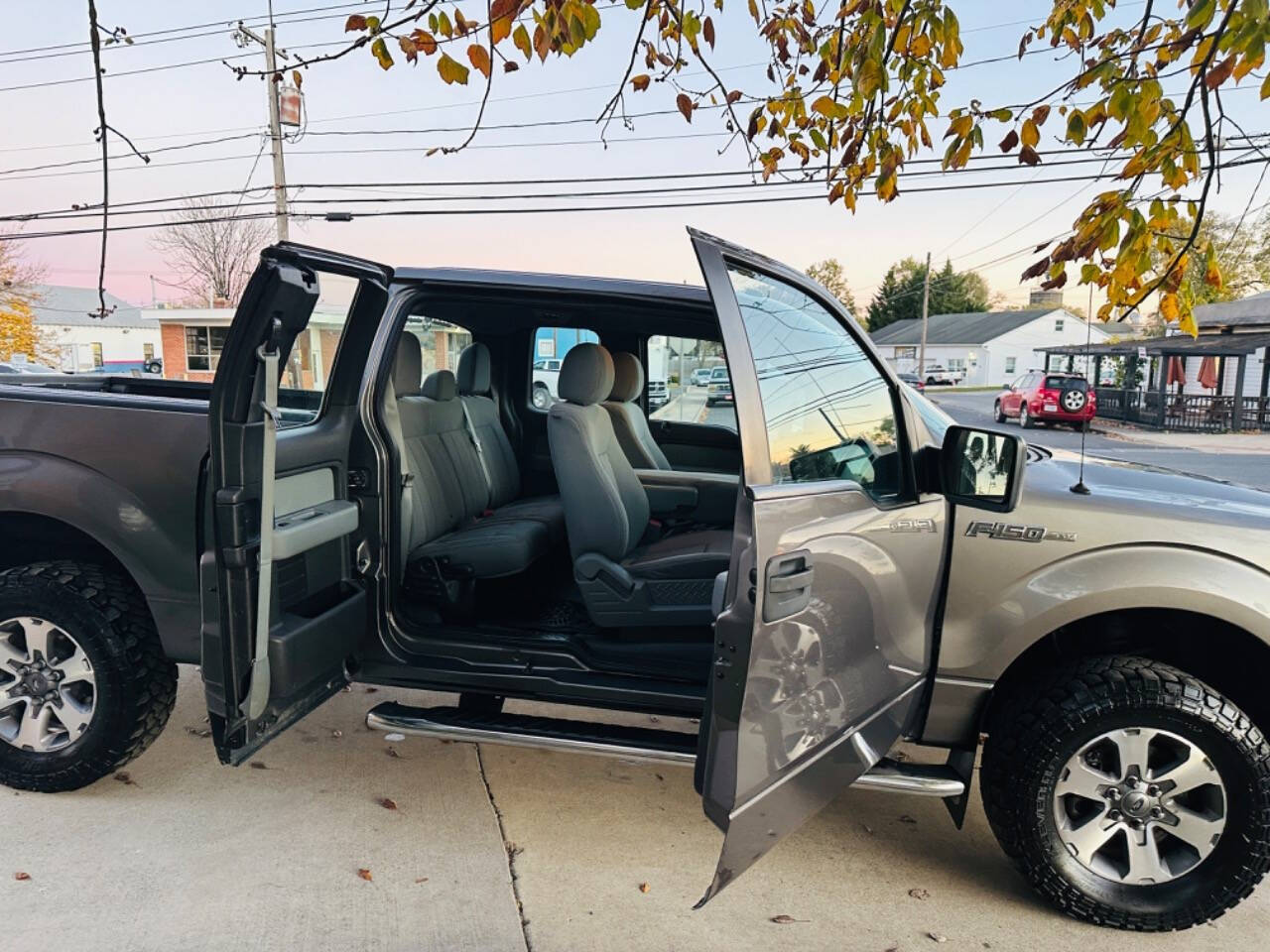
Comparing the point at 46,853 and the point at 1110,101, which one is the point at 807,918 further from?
the point at 1110,101

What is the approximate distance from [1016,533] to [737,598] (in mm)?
1050

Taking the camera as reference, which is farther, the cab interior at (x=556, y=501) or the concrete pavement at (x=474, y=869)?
the cab interior at (x=556, y=501)

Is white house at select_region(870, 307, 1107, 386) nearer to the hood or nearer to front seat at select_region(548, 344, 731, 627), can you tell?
front seat at select_region(548, 344, 731, 627)

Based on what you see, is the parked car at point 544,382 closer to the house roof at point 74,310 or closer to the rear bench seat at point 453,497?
the rear bench seat at point 453,497

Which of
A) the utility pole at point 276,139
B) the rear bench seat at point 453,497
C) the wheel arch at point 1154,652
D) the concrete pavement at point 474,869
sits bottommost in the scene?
the concrete pavement at point 474,869

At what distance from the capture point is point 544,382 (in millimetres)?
5574

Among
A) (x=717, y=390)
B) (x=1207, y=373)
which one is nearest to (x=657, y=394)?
(x=717, y=390)

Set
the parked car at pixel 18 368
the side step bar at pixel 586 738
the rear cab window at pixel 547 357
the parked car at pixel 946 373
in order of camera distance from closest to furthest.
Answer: the side step bar at pixel 586 738
the rear cab window at pixel 547 357
the parked car at pixel 18 368
the parked car at pixel 946 373

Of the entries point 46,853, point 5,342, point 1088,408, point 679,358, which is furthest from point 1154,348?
point 5,342

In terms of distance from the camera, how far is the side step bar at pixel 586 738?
8.73 feet

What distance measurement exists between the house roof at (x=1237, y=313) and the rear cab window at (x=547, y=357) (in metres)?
24.8

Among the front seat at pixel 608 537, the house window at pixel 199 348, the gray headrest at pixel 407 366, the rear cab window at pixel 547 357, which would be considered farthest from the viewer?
the house window at pixel 199 348

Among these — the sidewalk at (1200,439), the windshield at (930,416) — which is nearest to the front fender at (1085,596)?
the windshield at (930,416)

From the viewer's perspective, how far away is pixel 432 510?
152 inches
